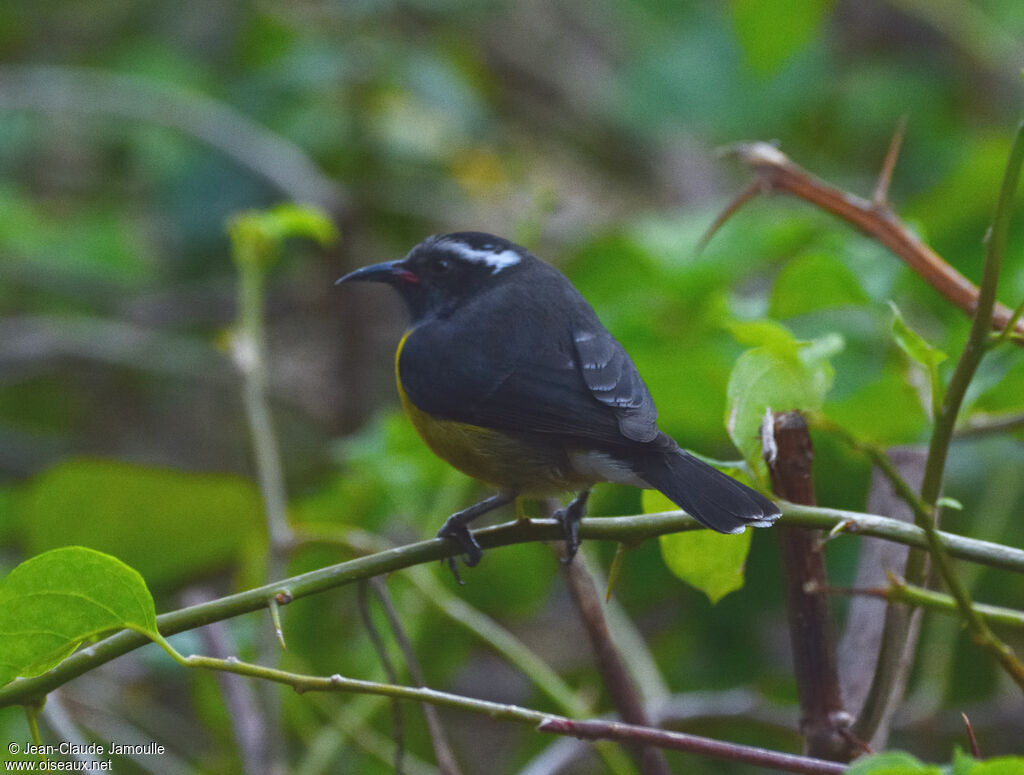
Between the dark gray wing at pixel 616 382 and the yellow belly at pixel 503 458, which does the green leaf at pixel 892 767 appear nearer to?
the dark gray wing at pixel 616 382

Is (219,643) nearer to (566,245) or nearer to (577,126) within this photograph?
(566,245)

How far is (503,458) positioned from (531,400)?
5.0 inches

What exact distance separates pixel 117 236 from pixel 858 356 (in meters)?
3.18

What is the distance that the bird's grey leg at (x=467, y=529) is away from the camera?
154 centimetres

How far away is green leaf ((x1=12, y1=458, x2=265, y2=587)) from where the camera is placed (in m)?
Result: 2.27

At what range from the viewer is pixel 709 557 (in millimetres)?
1373

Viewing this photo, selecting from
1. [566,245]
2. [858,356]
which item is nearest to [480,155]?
[566,245]

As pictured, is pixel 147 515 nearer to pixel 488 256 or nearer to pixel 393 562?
pixel 488 256

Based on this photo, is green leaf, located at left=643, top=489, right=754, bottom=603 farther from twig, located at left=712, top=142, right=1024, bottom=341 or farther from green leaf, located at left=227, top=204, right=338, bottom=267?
green leaf, located at left=227, top=204, right=338, bottom=267

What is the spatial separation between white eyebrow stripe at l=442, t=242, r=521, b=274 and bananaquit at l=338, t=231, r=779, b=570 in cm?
12

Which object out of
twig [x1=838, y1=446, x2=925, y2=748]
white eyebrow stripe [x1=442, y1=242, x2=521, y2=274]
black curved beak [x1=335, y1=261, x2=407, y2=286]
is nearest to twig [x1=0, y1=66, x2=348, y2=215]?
black curved beak [x1=335, y1=261, x2=407, y2=286]

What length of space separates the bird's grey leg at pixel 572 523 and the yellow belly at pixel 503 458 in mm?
36

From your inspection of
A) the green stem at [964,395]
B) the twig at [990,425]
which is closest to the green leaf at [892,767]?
the green stem at [964,395]

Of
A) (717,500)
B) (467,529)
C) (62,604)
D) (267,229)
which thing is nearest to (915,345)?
(717,500)
